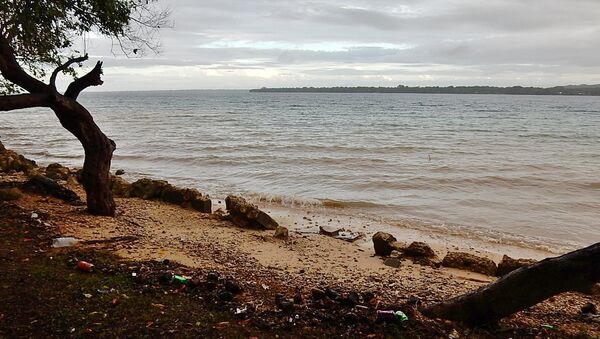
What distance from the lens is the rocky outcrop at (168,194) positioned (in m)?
11.9

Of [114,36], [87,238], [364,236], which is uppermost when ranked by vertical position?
[114,36]

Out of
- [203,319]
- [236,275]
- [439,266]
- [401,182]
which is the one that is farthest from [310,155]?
[203,319]

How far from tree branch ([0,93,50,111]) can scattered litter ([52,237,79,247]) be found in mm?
2249

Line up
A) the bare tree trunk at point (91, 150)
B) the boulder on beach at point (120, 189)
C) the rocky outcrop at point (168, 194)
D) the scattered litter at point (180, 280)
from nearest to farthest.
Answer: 1. the scattered litter at point (180, 280)
2. the bare tree trunk at point (91, 150)
3. the rocky outcrop at point (168, 194)
4. the boulder on beach at point (120, 189)

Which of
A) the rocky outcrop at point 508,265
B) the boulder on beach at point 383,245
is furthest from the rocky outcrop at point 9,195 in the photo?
the rocky outcrop at point 508,265

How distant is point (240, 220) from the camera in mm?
10547

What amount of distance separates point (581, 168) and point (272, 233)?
17.3 metres

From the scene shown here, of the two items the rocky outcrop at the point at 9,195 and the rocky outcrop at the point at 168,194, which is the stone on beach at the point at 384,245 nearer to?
the rocky outcrop at the point at 168,194

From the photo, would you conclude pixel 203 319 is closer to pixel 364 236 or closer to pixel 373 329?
pixel 373 329

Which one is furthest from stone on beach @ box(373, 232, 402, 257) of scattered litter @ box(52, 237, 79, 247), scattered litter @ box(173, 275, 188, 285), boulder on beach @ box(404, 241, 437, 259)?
scattered litter @ box(52, 237, 79, 247)

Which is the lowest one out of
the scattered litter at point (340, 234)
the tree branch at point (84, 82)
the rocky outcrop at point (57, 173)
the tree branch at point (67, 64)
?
the scattered litter at point (340, 234)

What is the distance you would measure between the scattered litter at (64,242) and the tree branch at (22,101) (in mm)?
2249

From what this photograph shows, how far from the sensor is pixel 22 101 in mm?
7398

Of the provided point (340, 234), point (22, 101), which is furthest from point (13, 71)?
point (340, 234)
